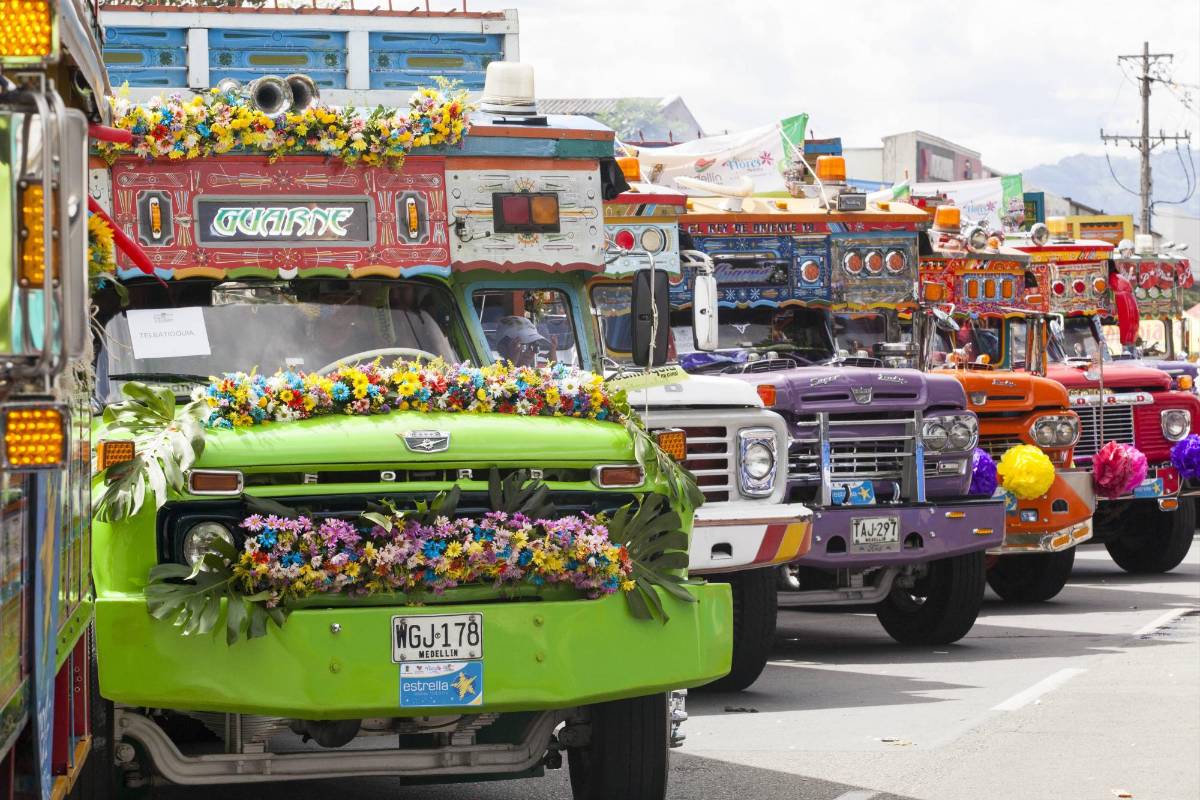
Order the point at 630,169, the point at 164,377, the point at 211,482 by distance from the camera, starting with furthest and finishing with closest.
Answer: the point at 630,169 → the point at 164,377 → the point at 211,482

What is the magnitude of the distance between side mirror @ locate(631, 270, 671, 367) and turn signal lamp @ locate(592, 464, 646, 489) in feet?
4.40

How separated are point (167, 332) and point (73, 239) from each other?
370 cm

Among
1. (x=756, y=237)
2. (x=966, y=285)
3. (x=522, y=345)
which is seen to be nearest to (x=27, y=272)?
(x=522, y=345)

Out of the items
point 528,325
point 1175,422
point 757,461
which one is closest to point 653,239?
point 757,461

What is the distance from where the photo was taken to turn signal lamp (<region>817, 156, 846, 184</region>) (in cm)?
1516

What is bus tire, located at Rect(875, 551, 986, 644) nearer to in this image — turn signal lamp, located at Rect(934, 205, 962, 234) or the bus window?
turn signal lamp, located at Rect(934, 205, 962, 234)

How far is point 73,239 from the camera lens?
3.75 m

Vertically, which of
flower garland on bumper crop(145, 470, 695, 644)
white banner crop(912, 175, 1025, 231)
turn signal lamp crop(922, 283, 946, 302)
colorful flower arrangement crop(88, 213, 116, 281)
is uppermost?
white banner crop(912, 175, 1025, 231)

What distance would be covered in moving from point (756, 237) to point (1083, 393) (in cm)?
412

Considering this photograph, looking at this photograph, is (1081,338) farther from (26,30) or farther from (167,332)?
(26,30)

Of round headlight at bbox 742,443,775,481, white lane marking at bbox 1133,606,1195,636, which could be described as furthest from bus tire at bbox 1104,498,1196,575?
round headlight at bbox 742,443,775,481

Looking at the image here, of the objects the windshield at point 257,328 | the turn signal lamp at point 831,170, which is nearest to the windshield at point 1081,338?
the turn signal lamp at point 831,170

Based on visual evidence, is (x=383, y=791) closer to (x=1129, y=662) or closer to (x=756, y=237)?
(x=1129, y=662)

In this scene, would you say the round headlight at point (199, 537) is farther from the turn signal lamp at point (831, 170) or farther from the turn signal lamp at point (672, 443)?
the turn signal lamp at point (831, 170)
